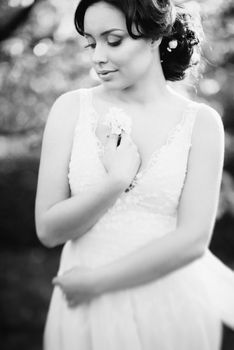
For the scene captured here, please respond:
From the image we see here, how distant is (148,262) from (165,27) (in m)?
0.77

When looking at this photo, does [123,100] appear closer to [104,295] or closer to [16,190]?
[104,295]

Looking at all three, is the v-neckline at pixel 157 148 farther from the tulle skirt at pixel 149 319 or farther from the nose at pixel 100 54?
the tulle skirt at pixel 149 319

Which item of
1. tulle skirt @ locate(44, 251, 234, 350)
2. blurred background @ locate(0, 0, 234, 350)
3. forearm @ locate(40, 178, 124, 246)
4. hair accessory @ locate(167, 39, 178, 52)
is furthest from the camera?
blurred background @ locate(0, 0, 234, 350)

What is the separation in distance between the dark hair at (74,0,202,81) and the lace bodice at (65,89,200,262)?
275mm

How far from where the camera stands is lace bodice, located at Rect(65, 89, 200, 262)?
176 cm

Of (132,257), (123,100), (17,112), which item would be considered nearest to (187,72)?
(123,100)

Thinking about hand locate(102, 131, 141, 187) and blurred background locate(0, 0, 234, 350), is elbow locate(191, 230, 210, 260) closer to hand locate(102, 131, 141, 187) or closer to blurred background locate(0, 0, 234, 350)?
hand locate(102, 131, 141, 187)

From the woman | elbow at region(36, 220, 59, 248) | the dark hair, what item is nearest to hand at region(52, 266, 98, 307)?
the woman

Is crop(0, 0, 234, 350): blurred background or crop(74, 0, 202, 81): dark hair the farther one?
crop(0, 0, 234, 350): blurred background

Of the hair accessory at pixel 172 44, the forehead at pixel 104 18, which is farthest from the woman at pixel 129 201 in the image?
the hair accessory at pixel 172 44

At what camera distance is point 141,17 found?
1.74 m

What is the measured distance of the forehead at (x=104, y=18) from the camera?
1701mm

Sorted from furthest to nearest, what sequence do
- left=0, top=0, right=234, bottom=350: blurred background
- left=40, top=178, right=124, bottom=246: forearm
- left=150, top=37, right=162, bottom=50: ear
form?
1. left=0, top=0, right=234, bottom=350: blurred background
2. left=150, top=37, right=162, bottom=50: ear
3. left=40, top=178, right=124, bottom=246: forearm

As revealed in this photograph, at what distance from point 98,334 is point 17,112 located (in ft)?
9.86
